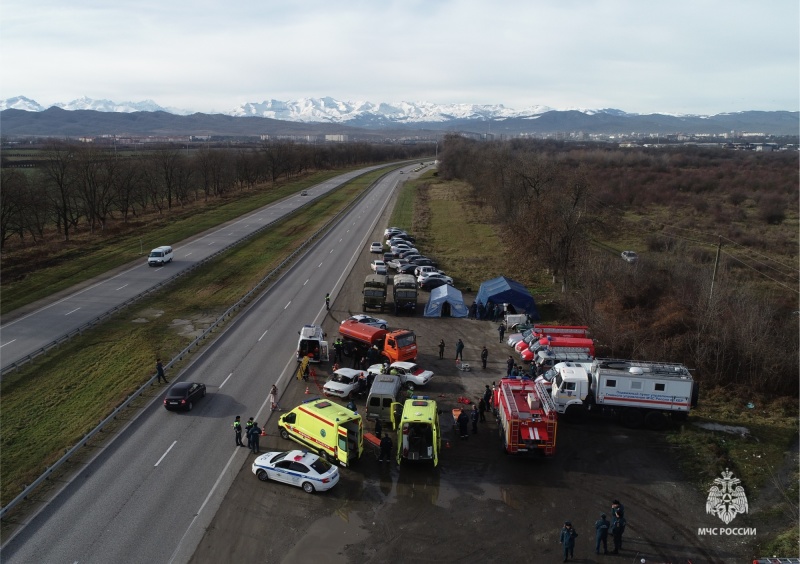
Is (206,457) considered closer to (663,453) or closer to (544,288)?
(663,453)

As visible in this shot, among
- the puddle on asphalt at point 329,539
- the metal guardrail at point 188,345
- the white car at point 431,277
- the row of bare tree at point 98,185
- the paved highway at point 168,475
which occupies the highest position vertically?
the row of bare tree at point 98,185

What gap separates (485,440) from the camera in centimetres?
2444

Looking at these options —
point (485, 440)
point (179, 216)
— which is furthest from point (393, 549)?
point (179, 216)

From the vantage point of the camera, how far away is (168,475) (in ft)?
69.3

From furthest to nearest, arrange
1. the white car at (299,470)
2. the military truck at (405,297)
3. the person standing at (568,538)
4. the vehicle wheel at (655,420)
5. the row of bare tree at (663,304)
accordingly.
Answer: the military truck at (405,297) → the row of bare tree at (663,304) → the vehicle wheel at (655,420) → the white car at (299,470) → the person standing at (568,538)

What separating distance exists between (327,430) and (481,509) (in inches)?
258

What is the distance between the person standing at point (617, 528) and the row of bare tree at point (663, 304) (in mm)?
15875

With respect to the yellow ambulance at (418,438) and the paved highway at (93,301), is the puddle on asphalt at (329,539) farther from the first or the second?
the paved highway at (93,301)

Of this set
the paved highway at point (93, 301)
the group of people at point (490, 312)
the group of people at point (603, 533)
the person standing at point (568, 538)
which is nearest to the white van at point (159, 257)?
the paved highway at point (93, 301)

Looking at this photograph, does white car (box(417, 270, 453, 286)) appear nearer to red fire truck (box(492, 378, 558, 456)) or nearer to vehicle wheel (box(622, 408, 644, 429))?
vehicle wheel (box(622, 408, 644, 429))

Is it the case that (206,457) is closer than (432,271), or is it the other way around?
(206,457)

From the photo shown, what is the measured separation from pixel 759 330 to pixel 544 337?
37.2 feet

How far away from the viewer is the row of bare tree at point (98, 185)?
6184 centimetres

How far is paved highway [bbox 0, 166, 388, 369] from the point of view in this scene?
3558 centimetres
